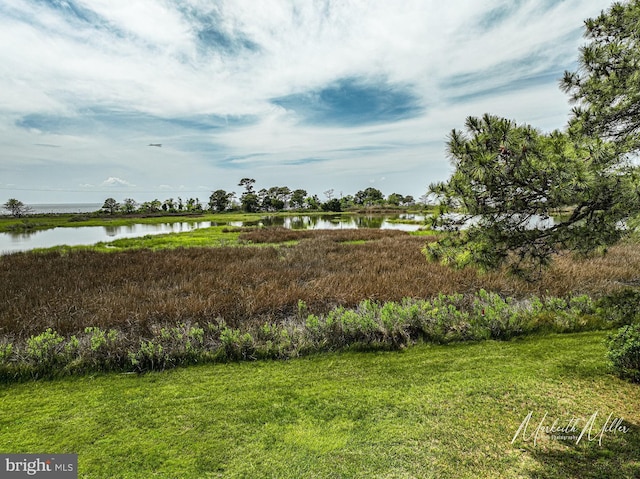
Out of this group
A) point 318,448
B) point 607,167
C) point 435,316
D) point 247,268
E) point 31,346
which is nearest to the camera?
point 607,167

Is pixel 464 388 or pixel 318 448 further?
pixel 464 388

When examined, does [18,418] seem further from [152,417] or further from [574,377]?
[574,377]

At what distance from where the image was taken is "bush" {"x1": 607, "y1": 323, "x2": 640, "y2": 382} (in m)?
3.81

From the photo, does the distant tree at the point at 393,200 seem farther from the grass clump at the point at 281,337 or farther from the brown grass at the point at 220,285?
the grass clump at the point at 281,337

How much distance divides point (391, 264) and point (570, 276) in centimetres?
506

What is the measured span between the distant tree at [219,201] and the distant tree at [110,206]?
83.5 ft

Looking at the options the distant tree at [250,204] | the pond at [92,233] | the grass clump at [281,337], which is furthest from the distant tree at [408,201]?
the grass clump at [281,337]

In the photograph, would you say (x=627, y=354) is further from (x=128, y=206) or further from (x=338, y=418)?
(x=128, y=206)

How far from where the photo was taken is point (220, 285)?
8.72 meters

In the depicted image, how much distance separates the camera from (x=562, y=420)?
10.6 feet

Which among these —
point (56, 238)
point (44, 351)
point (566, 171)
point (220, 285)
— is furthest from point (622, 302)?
point (56, 238)

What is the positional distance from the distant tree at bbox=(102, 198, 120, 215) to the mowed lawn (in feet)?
313

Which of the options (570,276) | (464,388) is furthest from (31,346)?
(570,276)

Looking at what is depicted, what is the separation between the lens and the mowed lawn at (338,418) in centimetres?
271
